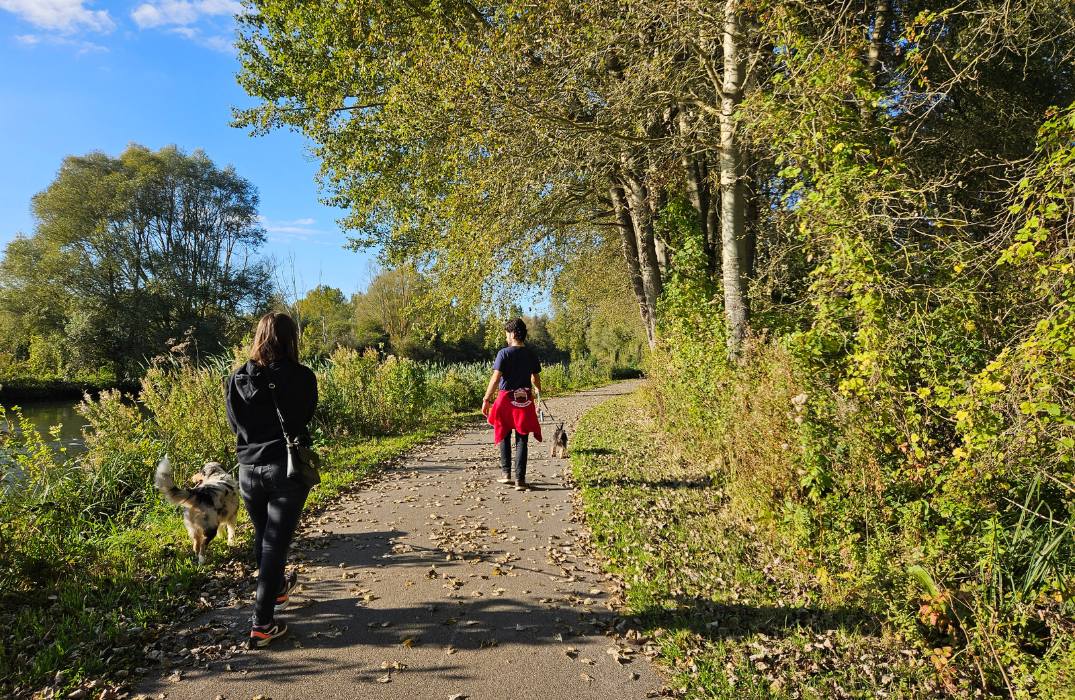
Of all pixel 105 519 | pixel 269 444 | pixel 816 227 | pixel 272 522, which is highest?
pixel 816 227

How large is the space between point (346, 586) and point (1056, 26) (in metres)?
10.9

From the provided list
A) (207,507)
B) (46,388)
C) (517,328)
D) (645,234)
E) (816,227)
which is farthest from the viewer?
(46,388)

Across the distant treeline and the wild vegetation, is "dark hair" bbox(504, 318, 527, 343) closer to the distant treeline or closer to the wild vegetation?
the wild vegetation

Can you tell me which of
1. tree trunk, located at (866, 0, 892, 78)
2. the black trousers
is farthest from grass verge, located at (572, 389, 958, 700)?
tree trunk, located at (866, 0, 892, 78)

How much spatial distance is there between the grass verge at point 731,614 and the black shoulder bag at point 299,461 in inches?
99.0

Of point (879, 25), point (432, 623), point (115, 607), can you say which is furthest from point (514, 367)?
point (879, 25)

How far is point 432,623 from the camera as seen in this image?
3906 millimetres

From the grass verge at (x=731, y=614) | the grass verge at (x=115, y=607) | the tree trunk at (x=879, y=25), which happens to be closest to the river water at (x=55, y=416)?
the grass verge at (x=115, y=607)

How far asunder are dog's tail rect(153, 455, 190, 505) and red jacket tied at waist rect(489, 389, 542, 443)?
347 cm

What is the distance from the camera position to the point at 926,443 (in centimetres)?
370

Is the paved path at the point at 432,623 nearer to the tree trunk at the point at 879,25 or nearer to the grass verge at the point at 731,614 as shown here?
the grass verge at the point at 731,614

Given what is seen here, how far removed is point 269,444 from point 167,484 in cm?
124

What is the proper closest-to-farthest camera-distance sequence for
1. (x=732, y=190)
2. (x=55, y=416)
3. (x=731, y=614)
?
(x=731, y=614) < (x=732, y=190) < (x=55, y=416)

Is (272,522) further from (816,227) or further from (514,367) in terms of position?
(816,227)
